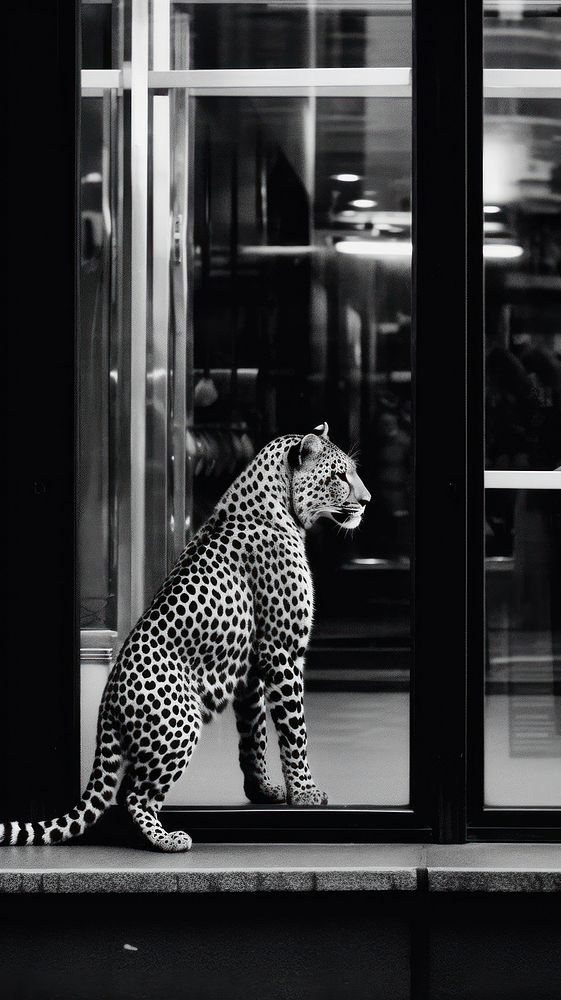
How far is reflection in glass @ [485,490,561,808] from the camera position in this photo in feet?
21.7

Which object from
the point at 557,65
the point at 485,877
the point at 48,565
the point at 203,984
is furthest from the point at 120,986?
the point at 557,65

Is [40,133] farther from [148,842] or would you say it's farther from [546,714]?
[546,714]

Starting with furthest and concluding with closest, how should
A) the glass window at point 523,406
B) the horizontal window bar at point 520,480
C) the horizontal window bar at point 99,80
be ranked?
1. the horizontal window bar at point 99,80
2. the glass window at point 523,406
3. the horizontal window bar at point 520,480

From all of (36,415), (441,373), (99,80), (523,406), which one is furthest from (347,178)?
(36,415)

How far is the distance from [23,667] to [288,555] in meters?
1.21

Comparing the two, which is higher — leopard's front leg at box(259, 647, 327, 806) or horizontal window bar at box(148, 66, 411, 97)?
horizontal window bar at box(148, 66, 411, 97)

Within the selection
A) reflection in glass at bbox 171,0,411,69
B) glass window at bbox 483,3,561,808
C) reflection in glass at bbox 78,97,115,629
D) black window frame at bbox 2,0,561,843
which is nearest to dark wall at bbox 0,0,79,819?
black window frame at bbox 2,0,561,843

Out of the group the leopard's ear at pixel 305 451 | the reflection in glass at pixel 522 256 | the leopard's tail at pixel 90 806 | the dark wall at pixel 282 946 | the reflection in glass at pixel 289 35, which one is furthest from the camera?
the reflection in glass at pixel 289 35

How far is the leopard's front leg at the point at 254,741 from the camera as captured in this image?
642cm

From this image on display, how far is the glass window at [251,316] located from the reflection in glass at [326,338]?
0.02 m

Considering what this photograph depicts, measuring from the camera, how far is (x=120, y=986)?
485cm

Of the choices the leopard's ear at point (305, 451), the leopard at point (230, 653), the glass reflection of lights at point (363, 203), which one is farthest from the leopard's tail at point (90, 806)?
the glass reflection of lights at point (363, 203)

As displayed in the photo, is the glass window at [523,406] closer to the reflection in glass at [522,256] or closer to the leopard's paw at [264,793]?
the reflection in glass at [522,256]

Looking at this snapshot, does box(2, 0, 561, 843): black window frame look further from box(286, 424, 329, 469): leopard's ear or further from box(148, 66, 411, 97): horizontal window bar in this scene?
box(148, 66, 411, 97): horizontal window bar
